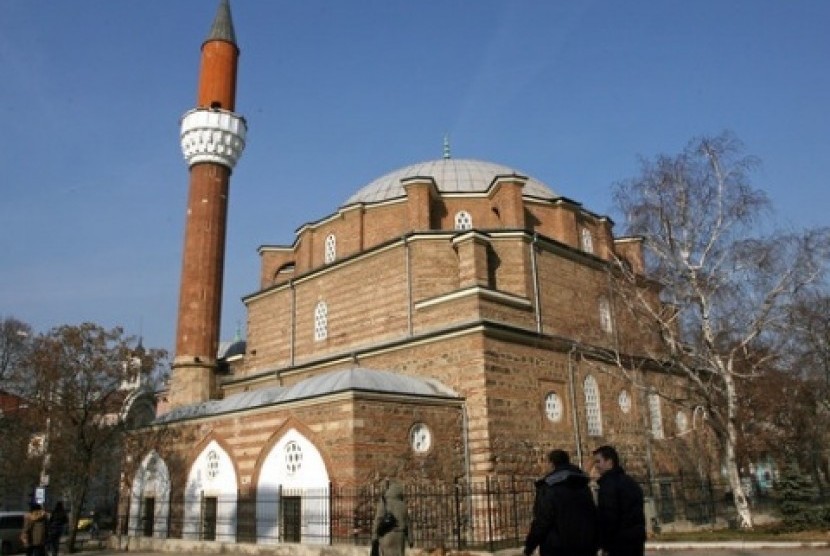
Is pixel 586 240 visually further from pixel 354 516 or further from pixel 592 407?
pixel 354 516

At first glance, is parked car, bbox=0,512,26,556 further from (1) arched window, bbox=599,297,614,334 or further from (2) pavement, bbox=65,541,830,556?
(1) arched window, bbox=599,297,614,334

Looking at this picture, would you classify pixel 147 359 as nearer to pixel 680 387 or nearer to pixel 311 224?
pixel 311 224

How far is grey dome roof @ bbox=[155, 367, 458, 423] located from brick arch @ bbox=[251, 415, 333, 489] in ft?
1.62

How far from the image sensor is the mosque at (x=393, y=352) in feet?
43.8

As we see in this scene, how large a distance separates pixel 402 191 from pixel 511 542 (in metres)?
11.6

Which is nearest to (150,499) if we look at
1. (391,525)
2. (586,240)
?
(391,525)

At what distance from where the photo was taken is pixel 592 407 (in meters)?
16.6

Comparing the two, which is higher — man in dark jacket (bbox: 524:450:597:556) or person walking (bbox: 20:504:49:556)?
man in dark jacket (bbox: 524:450:597:556)

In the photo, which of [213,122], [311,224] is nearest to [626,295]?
[311,224]

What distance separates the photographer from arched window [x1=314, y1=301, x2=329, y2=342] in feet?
62.5

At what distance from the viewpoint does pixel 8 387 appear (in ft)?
77.0

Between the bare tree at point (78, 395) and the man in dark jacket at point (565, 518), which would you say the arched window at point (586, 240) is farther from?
the man in dark jacket at point (565, 518)

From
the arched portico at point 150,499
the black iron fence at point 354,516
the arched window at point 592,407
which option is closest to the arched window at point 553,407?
the arched window at point 592,407

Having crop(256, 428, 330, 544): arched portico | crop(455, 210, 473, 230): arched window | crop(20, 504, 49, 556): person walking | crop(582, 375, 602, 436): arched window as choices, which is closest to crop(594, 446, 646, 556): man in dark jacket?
crop(256, 428, 330, 544): arched portico
